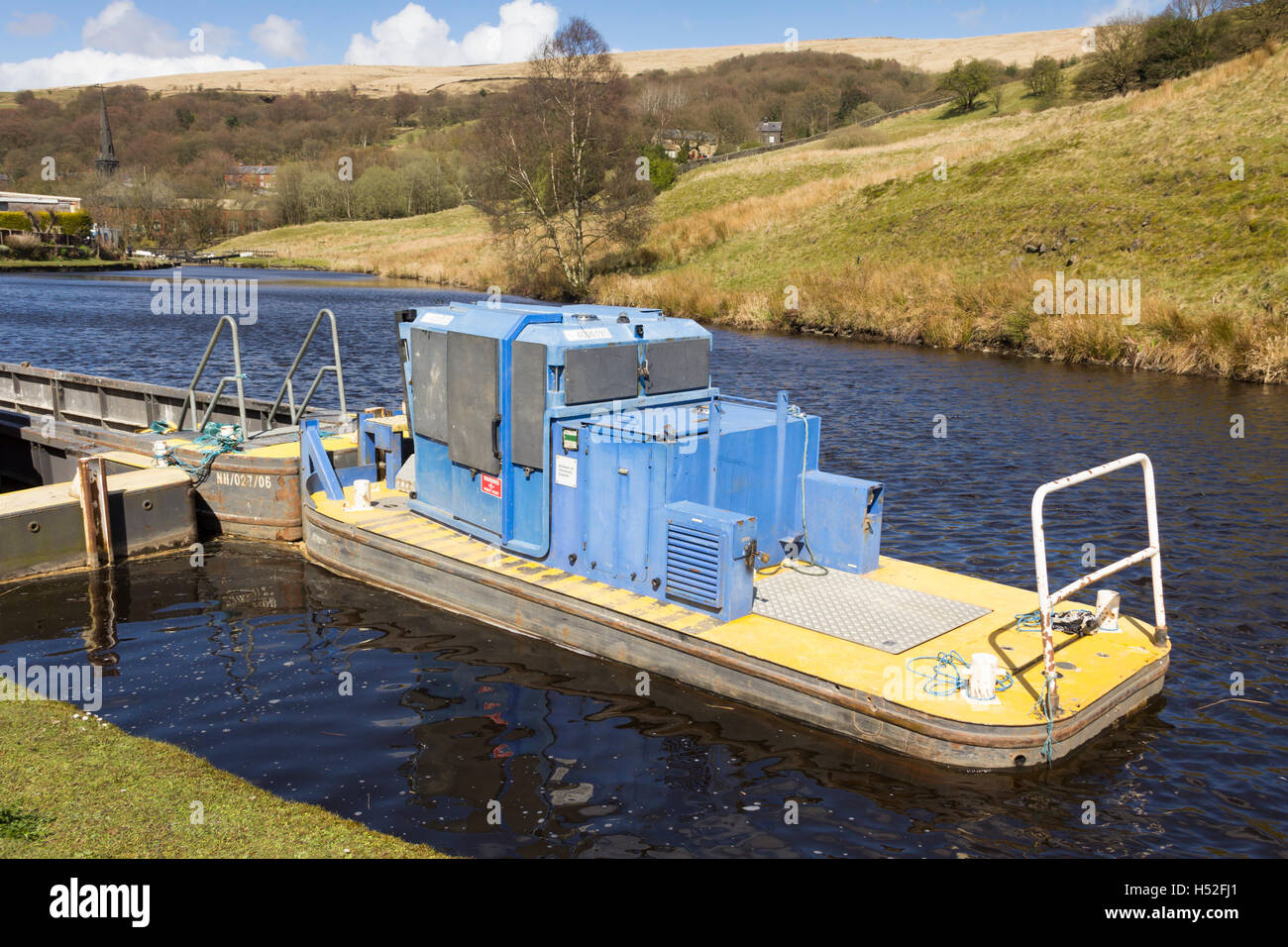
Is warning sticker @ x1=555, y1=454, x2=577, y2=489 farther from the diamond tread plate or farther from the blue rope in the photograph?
the blue rope

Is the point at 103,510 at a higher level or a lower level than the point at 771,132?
lower

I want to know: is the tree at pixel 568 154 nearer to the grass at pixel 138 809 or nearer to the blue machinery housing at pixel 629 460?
the blue machinery housing at pixel 629 460

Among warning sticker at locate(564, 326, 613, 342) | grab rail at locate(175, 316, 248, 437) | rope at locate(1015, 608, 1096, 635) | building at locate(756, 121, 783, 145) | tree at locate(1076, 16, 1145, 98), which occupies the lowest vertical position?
rope at locate(1015, 608, 1096, 635)

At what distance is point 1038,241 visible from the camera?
38.4 m

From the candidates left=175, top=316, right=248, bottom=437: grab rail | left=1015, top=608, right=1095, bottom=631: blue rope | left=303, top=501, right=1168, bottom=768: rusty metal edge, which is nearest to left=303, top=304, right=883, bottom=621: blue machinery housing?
left=303, top=501, right=1168, bottom=768: rusty metal edge

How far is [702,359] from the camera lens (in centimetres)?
1202

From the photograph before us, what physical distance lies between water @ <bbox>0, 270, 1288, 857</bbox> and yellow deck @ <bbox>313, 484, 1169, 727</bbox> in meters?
0.57

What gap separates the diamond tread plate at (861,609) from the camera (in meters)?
9.83

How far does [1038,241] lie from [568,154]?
1030 inches

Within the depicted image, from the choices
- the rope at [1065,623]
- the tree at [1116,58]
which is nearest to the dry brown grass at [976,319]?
the rope at [1065,623]

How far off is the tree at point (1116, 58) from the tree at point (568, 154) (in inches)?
1323

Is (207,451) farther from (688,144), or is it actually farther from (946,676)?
(688,144)

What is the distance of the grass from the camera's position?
6926 mm

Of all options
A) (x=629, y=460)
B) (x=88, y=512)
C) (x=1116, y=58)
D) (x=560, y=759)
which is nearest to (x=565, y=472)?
(x=629, y=460)
